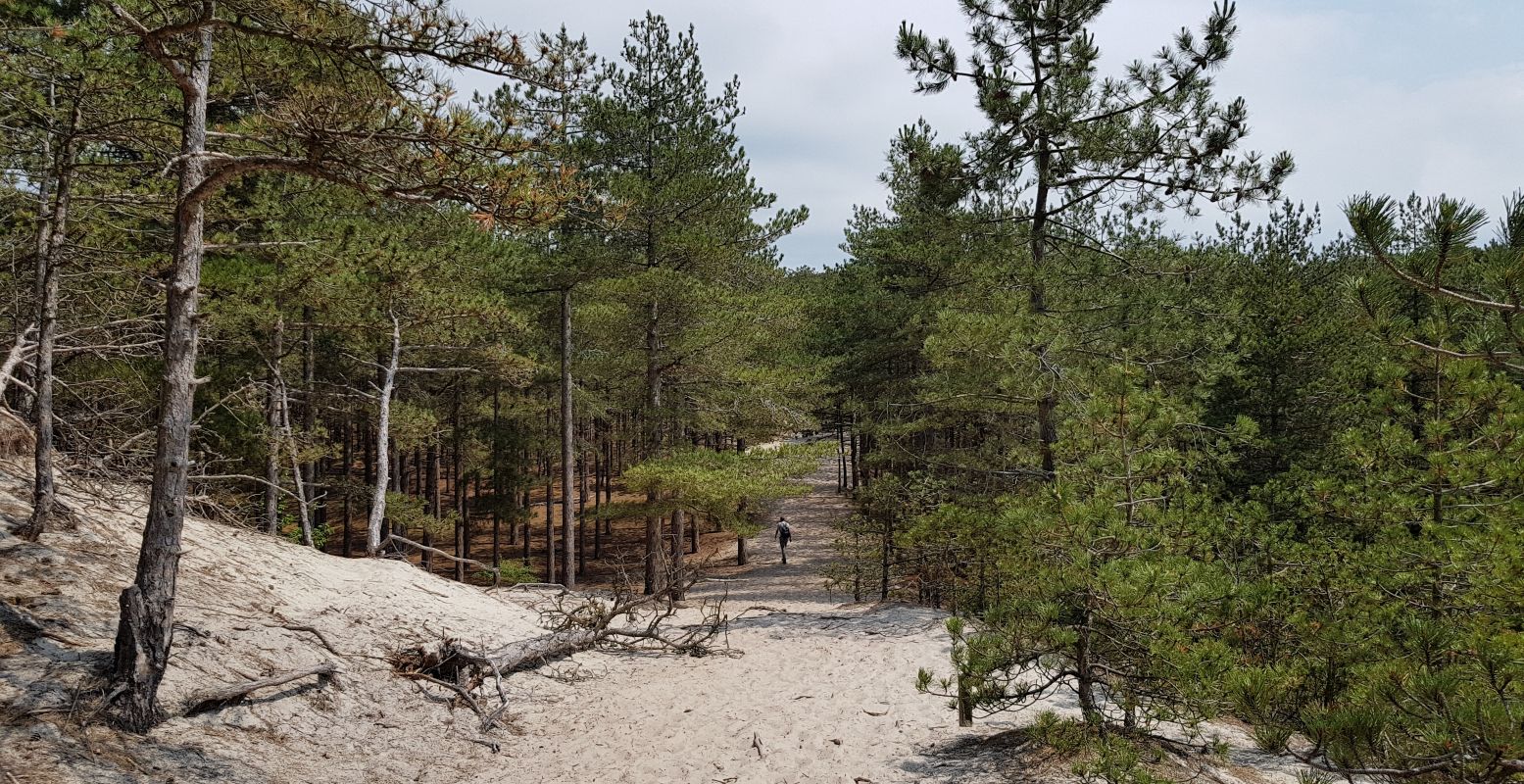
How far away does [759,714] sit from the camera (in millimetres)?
8453

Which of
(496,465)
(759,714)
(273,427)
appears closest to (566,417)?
(273,427)

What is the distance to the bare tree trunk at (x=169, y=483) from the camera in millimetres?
5547

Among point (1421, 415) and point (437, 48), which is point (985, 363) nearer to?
point (1421, 415)

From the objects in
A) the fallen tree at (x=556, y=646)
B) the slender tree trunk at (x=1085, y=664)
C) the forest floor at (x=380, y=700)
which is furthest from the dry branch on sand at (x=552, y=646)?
the slender tree trunk at (x=1085, y=664)

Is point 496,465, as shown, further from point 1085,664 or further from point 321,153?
point 1085,664

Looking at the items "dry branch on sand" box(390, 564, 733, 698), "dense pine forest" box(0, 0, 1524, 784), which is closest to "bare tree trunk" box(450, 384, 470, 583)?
"dense pine forest" box(0, 0, 1524, 784)

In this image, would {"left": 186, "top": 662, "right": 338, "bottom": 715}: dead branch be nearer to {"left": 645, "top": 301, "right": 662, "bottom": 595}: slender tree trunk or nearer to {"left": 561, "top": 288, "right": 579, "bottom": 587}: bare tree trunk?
{"left": 645, "top": 301, "right": 662, "bottom": 595}: slender tree trunk

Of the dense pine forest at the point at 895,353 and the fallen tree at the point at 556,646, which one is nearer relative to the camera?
the dense pine forest at the point at 895,353

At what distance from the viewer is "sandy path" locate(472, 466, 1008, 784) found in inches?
273

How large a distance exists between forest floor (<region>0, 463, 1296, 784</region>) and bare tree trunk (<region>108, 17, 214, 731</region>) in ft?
0.84

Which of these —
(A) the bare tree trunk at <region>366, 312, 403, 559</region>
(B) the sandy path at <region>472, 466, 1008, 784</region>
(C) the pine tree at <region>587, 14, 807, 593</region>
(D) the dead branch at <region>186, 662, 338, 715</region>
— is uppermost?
(C) the pine tree at <region>587, 14, 807, 593</region>

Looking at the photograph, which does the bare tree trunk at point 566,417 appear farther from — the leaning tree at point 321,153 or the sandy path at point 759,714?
the leaning tree at point 321,153

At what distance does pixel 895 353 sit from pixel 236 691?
2022 cm

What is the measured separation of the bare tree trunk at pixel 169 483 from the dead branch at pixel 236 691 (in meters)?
0.29
